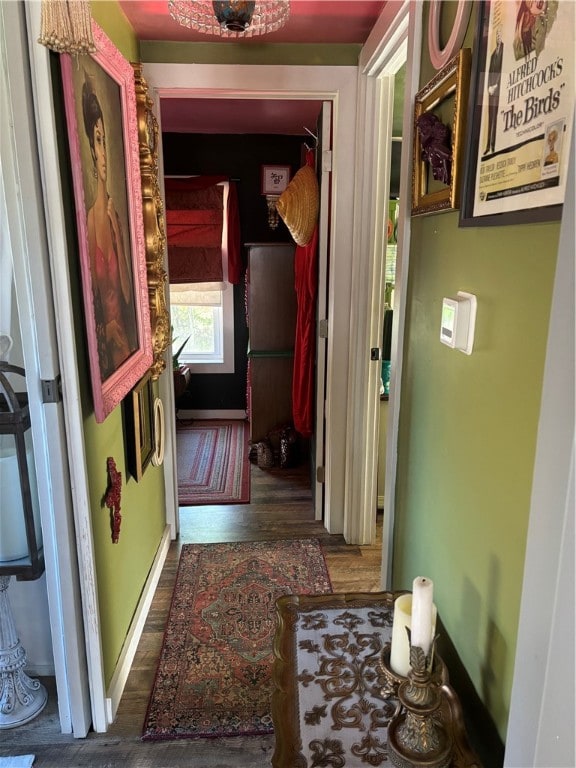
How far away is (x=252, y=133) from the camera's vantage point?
13.5ft

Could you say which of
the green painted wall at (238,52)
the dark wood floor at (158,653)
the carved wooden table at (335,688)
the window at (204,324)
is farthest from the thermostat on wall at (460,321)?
the window at (204,324)

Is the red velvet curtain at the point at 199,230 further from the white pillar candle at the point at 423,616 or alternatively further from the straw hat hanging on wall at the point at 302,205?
the white pillar candle at the point at 423,616

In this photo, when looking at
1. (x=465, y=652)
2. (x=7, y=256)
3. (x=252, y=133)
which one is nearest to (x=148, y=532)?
(x=7, y=256)

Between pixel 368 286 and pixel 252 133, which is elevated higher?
pixel 252 133

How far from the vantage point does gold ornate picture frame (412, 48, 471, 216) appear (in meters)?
1.05

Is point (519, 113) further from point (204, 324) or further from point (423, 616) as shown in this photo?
point (204, 324)

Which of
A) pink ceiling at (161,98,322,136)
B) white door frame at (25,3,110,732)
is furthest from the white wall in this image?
pink ceiling at (161,98,322,136)

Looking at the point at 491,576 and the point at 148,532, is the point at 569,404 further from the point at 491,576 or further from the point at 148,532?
the point at 148,532

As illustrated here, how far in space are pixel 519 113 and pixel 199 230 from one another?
3.72 meters

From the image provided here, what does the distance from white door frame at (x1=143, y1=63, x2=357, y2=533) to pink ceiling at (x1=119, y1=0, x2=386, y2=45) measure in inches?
4.2

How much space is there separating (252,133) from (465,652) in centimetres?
397

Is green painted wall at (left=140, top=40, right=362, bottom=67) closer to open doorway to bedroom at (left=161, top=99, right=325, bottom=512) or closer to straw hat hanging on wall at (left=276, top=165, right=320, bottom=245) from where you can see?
straw hat hanging on wall at (left=276, top=165, right=320, bottom=245)

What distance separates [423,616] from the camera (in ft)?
2.70

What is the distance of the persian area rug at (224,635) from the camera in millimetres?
1733
